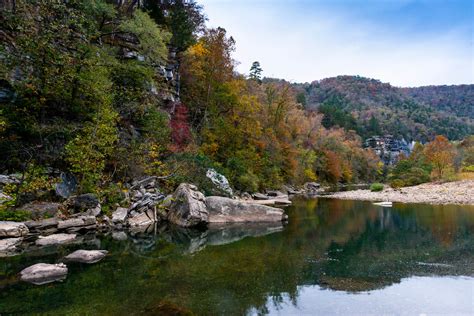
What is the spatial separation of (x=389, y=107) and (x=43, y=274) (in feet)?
545

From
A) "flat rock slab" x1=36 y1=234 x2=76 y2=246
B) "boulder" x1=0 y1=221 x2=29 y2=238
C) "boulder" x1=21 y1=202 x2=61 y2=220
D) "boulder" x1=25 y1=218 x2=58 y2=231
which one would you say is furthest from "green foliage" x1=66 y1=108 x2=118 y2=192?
"boulder" x1=0 y1=221 x2=29 y2=238

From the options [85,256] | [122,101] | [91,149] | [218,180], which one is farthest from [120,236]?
[122,101]

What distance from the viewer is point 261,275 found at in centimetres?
1013

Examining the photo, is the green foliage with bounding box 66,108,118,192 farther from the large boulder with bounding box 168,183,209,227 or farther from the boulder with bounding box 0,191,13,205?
the large boulder with bounding box 168,183,209,227

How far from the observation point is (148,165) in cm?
2141

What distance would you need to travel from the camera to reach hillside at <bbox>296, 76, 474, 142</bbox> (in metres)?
120

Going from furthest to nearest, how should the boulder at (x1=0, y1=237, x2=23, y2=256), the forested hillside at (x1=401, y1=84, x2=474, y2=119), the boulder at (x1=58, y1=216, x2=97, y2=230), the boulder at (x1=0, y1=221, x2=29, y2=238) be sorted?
the forested hillside at (x1=401, y1=84, x2=474, y2=119), the boulder at (x1=58, y1=216, x2=97, y2=230), the boulder at (x1=0, y1=221, x2=29, y2=238), the boulder at (x1=0, y1=237, x2=23, y2=256)

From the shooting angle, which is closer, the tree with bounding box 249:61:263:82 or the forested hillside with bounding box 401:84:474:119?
the tree with bounding box 249:61:263:82

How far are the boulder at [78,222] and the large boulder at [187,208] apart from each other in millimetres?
4490

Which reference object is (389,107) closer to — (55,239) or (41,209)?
(41,209)

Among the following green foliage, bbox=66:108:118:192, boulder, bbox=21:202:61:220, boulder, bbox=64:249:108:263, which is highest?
green foliage, bbox=66:108:118:192

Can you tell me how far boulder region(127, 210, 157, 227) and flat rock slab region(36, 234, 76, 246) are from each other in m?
3.65

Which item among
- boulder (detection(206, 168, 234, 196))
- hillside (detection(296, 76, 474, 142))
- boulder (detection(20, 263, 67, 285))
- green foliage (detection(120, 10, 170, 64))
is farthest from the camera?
hillside (detection(296, 76, 474, 142))

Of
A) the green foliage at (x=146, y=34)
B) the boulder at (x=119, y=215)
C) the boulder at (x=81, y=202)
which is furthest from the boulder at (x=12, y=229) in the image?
the green foliage at (x=146, y=34)
